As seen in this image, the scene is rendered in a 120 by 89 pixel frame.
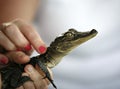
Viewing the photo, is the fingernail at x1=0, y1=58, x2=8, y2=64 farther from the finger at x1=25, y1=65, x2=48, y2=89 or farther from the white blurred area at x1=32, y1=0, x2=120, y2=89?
the white blurred area at x1=32, y1=0, x2=120, y2=89

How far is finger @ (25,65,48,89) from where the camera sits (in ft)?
4.42

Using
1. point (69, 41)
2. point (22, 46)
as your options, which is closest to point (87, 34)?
point (69, 41)

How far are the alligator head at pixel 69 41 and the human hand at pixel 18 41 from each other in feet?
0.31

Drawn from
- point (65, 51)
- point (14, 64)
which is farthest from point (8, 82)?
point (65, 51)

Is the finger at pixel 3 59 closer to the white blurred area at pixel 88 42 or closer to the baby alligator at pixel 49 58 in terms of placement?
the baby alligator at pixel 49 58

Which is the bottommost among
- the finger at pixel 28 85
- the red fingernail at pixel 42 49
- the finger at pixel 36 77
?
the finger at pixel 28 85

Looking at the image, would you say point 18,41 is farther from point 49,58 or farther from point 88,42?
point 88,42

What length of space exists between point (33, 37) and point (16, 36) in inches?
2.0

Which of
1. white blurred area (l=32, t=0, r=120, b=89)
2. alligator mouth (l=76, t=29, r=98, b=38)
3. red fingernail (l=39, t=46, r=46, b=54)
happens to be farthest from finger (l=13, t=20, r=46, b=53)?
white blurred area (l=32, t=0, r=120, b=89)

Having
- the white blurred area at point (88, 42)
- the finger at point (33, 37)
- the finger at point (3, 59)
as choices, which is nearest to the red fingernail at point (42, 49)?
the finger at point (33, 37)

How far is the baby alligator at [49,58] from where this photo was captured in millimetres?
1396

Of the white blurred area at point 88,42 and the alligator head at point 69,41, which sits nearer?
the alligator head at point 69,41

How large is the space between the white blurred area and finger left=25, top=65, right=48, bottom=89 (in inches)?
12.8

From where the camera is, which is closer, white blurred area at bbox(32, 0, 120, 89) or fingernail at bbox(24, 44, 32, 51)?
fingernail at bbox(24, 44, 32, 51)
